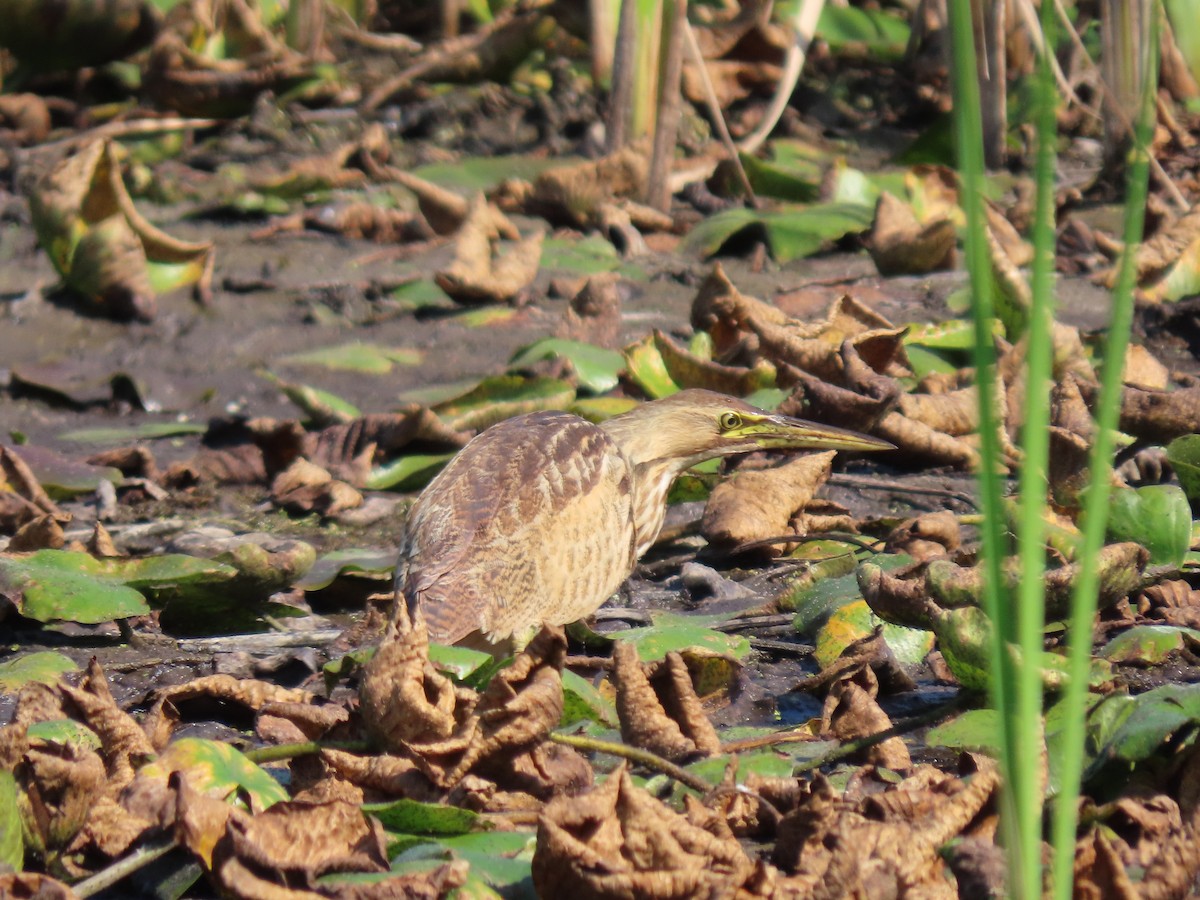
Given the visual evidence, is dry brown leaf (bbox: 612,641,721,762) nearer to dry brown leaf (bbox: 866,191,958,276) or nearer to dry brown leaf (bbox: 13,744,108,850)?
dry brown leaf (bbox: 13,744,108,850)

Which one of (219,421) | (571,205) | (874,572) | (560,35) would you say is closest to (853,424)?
(874,572)

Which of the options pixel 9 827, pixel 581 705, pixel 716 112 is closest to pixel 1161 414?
pixel 581 705

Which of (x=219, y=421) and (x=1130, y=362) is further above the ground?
(x=1130, y=362)

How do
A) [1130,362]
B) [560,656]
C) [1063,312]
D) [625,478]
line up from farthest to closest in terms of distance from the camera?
[1063,312]
[1130,362]
[625,478]
[560,656]

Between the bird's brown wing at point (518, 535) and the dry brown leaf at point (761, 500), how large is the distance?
257 mm

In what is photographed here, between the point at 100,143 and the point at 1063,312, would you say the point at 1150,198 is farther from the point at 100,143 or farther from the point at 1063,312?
the point at 100,143

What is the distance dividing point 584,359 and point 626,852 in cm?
351

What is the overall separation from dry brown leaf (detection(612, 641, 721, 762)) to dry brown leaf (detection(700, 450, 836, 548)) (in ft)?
5.07

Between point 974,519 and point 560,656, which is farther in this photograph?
point 974,519

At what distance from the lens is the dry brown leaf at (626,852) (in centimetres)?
198

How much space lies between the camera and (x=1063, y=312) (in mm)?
6230

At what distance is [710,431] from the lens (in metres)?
4.64

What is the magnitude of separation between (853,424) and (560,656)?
246 centimetres

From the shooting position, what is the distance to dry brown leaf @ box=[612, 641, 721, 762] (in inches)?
103
